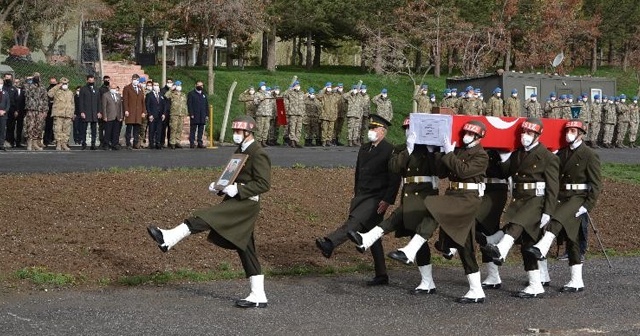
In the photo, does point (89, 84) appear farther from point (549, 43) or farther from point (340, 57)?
point (340, 57)

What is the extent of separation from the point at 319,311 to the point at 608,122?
27.3 metres

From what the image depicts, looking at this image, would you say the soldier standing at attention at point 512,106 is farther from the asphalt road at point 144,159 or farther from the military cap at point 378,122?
the military cap at point 378,122

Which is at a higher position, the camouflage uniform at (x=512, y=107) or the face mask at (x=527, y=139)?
the camouflage uniform at (x=512, y=107)

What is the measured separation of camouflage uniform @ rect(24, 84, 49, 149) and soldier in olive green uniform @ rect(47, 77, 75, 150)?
0.24 meters

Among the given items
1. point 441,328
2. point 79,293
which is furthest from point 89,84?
point 441,328

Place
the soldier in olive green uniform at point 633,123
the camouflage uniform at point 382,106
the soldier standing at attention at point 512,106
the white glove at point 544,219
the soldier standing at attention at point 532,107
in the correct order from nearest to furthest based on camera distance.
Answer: the white glove at point 544,219 → the camouflage uniform at point 382,106 → the soldier standing at attention at point 512,106 → the soldier standing at attention at point 532,107 → the soldier in olive green uniform at point 633,123

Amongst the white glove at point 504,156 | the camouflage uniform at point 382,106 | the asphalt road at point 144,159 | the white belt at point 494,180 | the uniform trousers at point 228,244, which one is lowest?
the uniform trousers at point 228,244

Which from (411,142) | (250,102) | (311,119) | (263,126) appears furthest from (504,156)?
(311,119)

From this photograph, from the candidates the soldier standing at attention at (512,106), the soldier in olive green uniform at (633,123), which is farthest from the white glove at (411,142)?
the soldier in olive green uniform at (633,123)

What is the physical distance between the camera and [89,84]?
2369cm

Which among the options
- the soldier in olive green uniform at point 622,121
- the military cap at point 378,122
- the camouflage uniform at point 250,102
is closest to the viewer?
the military cap at point 378,122

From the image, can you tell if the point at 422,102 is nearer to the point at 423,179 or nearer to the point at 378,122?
the point at 378,122

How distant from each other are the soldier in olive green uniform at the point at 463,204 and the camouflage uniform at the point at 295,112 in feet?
56.4

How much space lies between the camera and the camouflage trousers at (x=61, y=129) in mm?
23359
